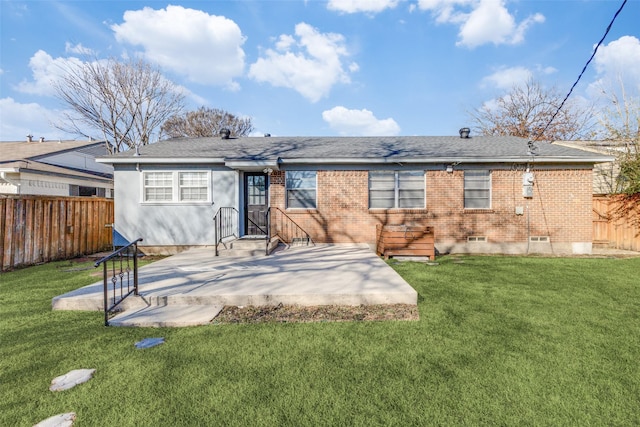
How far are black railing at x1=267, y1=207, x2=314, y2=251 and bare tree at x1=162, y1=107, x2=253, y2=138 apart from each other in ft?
69.1

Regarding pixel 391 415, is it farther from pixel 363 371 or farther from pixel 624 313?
pixel 624 313

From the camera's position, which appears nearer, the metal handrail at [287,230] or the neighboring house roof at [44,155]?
the metal handrail at [287,230]

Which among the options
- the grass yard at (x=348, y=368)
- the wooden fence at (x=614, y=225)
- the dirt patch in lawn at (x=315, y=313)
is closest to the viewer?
the grass yard at (x=348, y=368)

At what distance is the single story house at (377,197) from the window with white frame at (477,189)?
0.03 m

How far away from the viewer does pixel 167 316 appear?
4004 millimetres

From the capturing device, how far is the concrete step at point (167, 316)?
12.5 ft

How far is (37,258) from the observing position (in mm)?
8008

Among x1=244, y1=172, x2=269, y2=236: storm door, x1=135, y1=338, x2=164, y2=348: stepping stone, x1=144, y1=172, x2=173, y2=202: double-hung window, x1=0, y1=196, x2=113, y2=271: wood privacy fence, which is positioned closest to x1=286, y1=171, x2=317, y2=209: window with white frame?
x1=244, y1=172, x2=269, y2=236: storm door

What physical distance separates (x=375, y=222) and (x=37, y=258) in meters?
10.0

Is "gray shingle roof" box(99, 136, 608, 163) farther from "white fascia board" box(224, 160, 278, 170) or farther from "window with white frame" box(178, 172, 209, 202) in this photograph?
"window with white frame" box(178, 172, 209, 202)

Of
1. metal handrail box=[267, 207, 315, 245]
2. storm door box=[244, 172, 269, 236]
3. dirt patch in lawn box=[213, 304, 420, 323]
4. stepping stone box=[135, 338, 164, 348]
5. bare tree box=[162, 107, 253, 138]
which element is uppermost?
bare tree box=[162, 107, 253, 138]

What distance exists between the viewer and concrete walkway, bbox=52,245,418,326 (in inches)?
167

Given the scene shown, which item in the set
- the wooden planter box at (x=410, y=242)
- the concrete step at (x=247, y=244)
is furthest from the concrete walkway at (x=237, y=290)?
the wooden planter box at (x=410, y=242)

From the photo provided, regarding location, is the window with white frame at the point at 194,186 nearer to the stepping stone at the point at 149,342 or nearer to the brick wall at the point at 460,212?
the brick wall at the point at 460,212
